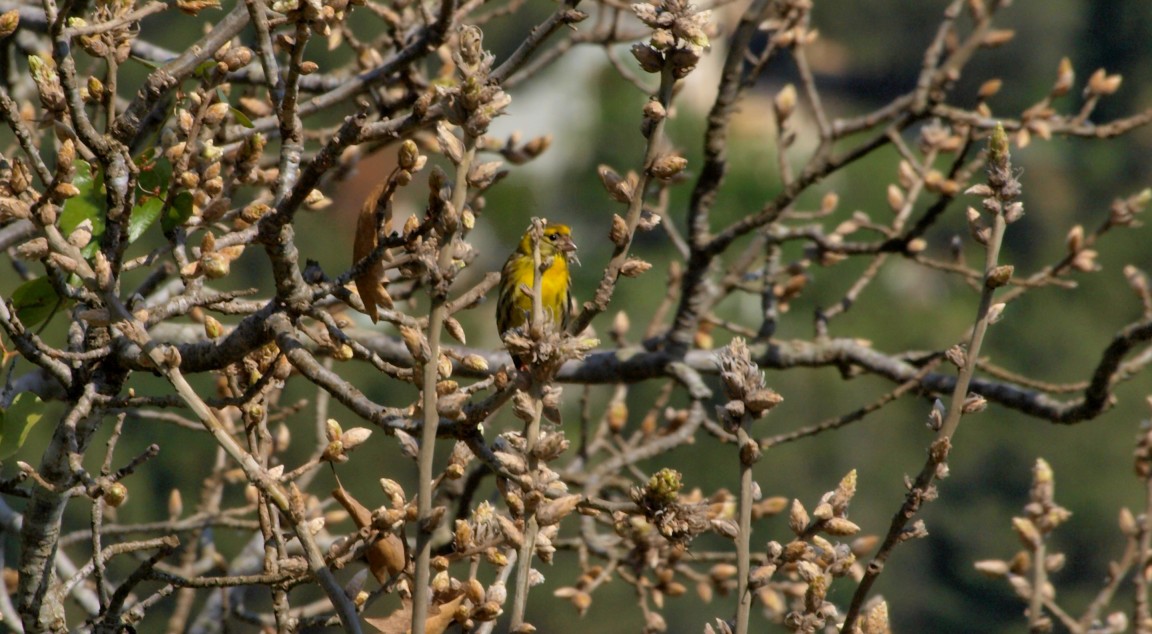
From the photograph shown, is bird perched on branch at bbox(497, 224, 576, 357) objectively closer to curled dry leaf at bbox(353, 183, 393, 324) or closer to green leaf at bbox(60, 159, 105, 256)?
green leaf at bbox(60, 159, 105, 256)

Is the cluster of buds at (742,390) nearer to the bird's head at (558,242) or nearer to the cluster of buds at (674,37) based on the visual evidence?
the cluster of buds at (674,37)

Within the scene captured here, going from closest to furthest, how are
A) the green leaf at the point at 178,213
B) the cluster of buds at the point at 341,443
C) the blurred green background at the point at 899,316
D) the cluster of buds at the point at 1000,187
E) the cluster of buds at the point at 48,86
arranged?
the cluster of buds at the point at 1000,187, the cluster of buds at the point at 341,443, the cluster of buds at the point at 48,86, the green leaf at the point at 178,213, the blurred green background at the point at 899,316

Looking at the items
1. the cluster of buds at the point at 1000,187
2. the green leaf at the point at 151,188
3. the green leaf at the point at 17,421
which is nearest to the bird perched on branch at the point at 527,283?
the green leaf at the point at 151,188

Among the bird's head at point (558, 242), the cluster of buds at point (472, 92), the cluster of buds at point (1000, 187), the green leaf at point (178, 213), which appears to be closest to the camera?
the cluster of buds at point (472, 92)

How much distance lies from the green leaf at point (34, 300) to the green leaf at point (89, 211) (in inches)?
3.0

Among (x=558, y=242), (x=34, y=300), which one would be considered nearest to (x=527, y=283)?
(x=558, y=242)

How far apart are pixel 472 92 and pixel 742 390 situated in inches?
15.1

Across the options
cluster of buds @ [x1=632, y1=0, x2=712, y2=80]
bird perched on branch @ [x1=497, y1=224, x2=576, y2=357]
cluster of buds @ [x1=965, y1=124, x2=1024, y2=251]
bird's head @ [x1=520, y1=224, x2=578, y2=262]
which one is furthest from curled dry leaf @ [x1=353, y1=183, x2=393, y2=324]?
bird perched on branch @ [x1=497, y1=224, x2=576, y2=357]

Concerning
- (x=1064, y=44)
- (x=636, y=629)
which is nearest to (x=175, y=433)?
(x=636, y=629)

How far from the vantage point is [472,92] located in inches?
41.8

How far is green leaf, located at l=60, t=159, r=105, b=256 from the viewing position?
1637 millimetres

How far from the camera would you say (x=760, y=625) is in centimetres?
1628

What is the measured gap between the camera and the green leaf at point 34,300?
5.30 feet

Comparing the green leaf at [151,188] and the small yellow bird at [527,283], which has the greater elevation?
the small yellow bird at [527,283]
